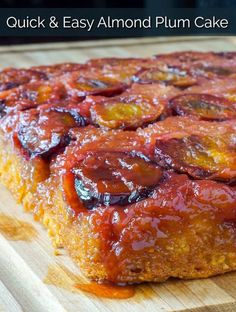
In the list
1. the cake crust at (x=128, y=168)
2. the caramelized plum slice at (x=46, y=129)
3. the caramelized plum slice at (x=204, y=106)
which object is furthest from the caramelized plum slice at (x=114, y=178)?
the caramelized plum slice at (x=204, y=106)

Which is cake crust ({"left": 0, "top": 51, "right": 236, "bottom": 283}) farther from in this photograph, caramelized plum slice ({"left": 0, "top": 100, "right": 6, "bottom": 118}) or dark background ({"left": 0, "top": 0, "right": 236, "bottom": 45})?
dark background ({"left": 0, "top": 0, "right": 236, "bottom": 45})

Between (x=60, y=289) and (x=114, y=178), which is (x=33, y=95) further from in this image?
(x=60, y=289)

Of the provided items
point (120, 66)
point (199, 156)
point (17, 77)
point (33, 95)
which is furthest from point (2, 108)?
point (199, 156)

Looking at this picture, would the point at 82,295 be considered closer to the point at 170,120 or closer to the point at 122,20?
the point at 170,120

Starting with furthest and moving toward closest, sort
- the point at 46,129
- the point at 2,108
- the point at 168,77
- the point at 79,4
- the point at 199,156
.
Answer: the point at 79,4
the point at 168,77
the point at 2,108
the point at 46,129
the point at 199,156

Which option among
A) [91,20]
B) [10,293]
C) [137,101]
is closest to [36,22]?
[91,20]

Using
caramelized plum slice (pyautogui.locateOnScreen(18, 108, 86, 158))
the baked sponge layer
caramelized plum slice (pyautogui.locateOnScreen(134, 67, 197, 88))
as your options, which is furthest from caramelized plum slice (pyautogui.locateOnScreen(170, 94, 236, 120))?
the baked sponge layer
